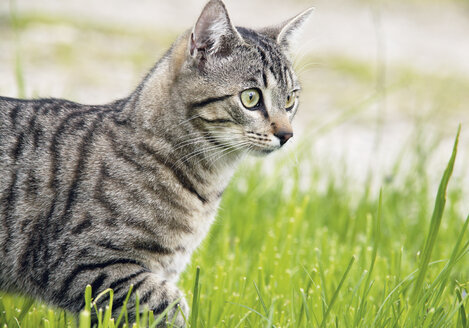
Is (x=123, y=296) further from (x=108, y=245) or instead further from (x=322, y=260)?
(x=322, y=260)

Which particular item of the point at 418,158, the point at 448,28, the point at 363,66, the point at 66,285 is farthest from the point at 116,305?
the point at 448,28

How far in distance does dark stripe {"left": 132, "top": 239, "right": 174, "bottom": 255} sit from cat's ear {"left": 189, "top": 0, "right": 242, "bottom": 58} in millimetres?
790

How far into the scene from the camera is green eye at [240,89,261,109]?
266 cm

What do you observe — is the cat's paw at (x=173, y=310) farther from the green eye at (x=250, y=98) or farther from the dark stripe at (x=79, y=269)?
the green eye at (x=250, y=98)

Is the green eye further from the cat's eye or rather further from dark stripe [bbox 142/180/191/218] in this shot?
dark stripe [bbox 142/180/191/218]

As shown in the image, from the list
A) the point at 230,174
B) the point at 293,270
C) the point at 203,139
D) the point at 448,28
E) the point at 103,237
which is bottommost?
the point at 293,270

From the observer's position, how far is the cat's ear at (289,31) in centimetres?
304

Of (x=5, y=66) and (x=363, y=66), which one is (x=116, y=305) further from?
(x=363, y=66)

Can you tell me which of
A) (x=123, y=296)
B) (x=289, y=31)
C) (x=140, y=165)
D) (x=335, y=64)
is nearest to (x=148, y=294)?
(x=123, y=296)

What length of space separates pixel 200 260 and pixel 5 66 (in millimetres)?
3582

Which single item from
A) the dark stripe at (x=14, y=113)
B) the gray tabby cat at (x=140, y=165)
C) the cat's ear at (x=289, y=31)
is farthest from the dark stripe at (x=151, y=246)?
the cat's ear at (x=289, y=31)

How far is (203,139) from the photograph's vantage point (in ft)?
8.64

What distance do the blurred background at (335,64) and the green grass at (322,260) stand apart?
0.87ft

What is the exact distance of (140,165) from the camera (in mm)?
2629
